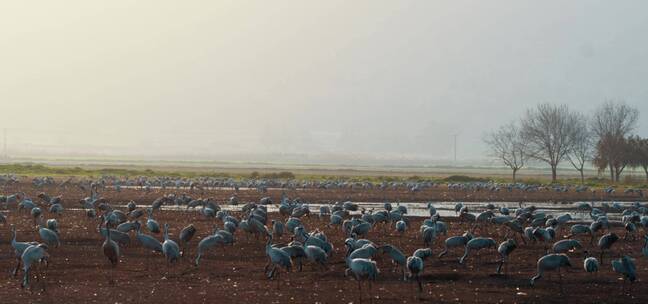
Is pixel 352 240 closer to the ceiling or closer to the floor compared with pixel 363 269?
closer to the ceiling

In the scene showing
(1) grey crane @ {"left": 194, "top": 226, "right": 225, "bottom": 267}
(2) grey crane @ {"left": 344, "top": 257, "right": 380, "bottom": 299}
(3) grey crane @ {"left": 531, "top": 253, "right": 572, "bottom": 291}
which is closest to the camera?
(2) grey crane @ {"left": 344, "top": 257, "right": 380, "bottom": 299}

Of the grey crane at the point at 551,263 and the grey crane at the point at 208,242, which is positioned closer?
the grey crane at the point at 551,263

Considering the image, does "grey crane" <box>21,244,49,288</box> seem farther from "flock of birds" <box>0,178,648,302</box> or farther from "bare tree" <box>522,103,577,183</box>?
"bare tree" <box>522,103,577,183</box>

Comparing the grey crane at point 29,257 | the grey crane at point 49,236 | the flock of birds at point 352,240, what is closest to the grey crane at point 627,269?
the flock of birds at point 352,240

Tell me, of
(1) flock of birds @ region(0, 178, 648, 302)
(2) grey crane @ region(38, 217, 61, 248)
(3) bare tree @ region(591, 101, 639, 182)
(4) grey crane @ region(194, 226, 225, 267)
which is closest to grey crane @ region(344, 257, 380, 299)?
(1) flock of birds @ region(0, 178, 648, 302)

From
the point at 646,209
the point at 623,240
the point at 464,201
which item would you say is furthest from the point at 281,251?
the point at 464,201

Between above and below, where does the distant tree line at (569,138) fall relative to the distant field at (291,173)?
above

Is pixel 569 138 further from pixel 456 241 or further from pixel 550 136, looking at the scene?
pixel 456 241

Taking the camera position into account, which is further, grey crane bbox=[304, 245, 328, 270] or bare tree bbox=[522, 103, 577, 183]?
bare tree bbox=[522, 103, 577, 183]

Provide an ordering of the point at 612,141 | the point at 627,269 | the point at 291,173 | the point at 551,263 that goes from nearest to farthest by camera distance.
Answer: the point at 627,269 → the point at 551,263 → the point at 612,141 → the point at 291,173

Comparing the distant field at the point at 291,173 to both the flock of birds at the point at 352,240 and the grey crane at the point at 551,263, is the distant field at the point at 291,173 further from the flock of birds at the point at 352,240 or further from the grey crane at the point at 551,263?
the grey crane at the point at 551,263

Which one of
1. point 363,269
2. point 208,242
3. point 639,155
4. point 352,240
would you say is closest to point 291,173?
point 639,155

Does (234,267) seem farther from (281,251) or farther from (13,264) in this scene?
(13,264)

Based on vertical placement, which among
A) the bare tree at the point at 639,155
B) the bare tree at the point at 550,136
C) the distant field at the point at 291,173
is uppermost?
the bare tree at the point at 550,136
